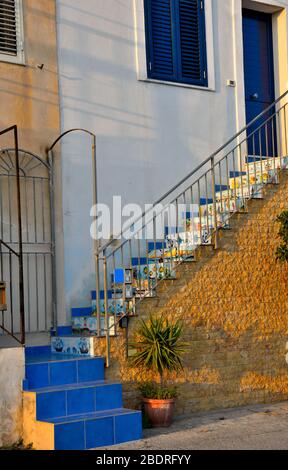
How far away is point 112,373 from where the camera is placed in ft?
29.3

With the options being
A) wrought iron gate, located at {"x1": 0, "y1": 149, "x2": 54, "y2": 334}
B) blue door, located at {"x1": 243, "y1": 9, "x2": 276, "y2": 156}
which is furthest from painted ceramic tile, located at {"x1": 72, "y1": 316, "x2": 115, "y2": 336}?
blue door, located at {"x1": 243, "y1": 9, "x2": 276, "y2": 156}

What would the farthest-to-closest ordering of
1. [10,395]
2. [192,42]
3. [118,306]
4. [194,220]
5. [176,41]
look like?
1. [192,42]
2. [176,41]
3. [194,220]
4. [118,306]
5. [10,395]

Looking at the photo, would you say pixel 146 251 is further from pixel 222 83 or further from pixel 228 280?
pixel 222 83

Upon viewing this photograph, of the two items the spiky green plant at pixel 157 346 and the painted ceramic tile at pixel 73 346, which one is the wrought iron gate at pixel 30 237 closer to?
the painted ceramic tile at pixel 73 346

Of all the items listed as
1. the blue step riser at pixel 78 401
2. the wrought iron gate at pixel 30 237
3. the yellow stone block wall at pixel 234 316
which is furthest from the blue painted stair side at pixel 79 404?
the wrought iron gate at pixel 30 237

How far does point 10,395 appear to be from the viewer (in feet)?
26.5

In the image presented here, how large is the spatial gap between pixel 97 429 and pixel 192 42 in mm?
6354

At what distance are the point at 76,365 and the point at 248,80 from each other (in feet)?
21.0

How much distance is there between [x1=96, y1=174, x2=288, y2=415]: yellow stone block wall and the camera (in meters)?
9.65

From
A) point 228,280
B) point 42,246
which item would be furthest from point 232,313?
point 42,246

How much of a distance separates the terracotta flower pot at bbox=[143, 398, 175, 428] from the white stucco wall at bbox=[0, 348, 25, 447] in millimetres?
1508

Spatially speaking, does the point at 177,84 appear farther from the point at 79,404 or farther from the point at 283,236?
the point at 79,404

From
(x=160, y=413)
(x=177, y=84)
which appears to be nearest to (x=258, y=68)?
(x=177, y=84)

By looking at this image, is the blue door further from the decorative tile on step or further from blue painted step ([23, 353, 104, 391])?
blue painted step ([23, 353, 104, 391])
